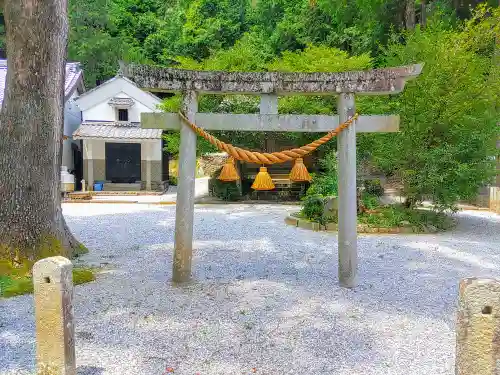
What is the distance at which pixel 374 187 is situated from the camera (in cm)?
1510

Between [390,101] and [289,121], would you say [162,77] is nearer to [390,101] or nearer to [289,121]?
[289,121]

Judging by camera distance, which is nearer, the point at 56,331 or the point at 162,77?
the point at 56,331

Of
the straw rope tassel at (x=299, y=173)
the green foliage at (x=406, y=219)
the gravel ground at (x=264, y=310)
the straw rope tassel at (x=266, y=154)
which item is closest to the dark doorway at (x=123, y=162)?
the gravel ground at (x=264, y=310)

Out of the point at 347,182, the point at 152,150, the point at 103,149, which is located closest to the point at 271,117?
the point at 347,182

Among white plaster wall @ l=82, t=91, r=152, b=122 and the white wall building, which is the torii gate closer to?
the white wall building

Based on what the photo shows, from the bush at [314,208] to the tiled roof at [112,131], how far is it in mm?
9418

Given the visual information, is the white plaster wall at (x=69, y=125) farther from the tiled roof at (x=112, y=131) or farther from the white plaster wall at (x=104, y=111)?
the tiled roof at (x=112, y=131)

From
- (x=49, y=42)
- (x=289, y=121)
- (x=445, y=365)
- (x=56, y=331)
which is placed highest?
(x=49, y=42)

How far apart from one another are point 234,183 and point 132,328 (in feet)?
38.9

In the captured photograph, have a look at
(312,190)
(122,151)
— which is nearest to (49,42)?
(312,190)

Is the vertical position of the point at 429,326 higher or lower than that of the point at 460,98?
lower

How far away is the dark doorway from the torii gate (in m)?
14.0

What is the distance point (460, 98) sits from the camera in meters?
9.52

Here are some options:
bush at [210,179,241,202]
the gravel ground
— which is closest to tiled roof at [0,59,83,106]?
bush at [210,179,241,202]
